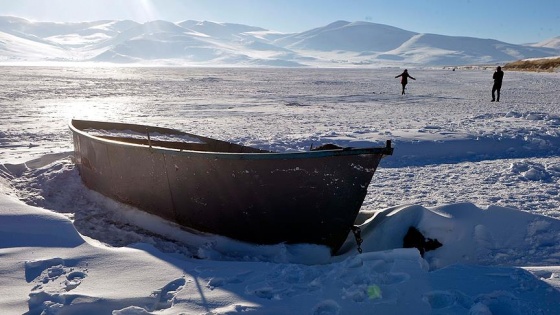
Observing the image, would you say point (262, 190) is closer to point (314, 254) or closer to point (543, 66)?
point (314, 254)

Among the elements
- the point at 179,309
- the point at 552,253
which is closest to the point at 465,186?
the point at 552,253

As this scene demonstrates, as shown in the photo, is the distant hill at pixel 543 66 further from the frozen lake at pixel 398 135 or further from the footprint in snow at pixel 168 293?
the footprint in snow at pixel 168 293

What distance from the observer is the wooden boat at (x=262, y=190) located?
Answer: 12.7ft

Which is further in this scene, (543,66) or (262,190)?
(543,66)

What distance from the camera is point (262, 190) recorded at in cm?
403

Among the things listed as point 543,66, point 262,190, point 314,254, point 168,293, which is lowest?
point 314,254

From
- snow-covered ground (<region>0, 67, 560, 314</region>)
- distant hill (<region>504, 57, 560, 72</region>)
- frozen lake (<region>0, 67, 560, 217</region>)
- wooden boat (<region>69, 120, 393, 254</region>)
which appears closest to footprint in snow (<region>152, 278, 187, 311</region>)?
snow-covered ground (<region>0, 67, 560, 314</region>)

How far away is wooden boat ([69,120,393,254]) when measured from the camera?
3.88 m

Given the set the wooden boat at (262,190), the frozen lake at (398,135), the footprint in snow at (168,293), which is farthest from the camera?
the frozen lake at (398,135)

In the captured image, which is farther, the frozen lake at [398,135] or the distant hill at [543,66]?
the distant hill at [543,66]

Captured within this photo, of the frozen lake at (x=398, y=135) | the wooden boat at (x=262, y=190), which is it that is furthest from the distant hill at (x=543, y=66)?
the wooden boat at (x=262, y=190)

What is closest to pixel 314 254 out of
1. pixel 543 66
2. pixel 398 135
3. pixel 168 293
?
pixel 168 293

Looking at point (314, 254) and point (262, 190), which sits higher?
point (262, 190)

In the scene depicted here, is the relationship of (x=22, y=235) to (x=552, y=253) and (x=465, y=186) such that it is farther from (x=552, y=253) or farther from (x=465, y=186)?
(x=465, y=186)
